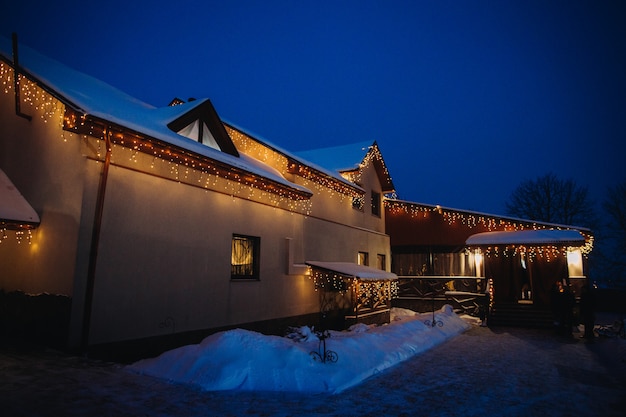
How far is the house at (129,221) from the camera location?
7609 mm

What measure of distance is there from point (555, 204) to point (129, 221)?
129 ft

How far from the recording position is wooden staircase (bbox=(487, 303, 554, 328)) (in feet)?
54.5

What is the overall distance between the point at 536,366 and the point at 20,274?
11532mm

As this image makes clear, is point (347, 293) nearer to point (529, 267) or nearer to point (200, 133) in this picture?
point (200, 133)

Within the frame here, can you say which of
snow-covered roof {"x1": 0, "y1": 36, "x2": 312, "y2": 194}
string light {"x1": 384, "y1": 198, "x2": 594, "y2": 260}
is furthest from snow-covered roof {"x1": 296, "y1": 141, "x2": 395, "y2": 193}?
snow-covered roof {"x1": 0, "y1": 36, "x2": 312, "y2": 194}

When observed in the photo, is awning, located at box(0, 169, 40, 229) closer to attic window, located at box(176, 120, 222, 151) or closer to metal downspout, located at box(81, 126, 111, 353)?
metal downspout, located at box(81, 126, 111, 353)

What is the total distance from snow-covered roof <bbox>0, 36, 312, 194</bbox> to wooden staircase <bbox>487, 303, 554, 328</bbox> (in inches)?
442

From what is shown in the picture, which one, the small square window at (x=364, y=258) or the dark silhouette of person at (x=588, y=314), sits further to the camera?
the small square window at (x=364, y=258)

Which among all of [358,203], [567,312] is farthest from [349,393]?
[358,203]

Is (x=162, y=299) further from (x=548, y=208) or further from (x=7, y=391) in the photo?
(x=548, y=208)

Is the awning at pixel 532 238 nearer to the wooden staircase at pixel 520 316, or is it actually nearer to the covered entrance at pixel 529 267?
the covered entrance at pixel 529 267

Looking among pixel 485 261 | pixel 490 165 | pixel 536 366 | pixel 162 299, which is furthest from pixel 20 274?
pixel 490 165

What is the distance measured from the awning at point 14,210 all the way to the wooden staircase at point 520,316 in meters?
16.7

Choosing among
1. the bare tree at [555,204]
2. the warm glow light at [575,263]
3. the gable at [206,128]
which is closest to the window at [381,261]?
the warm glow light at [575,263]
